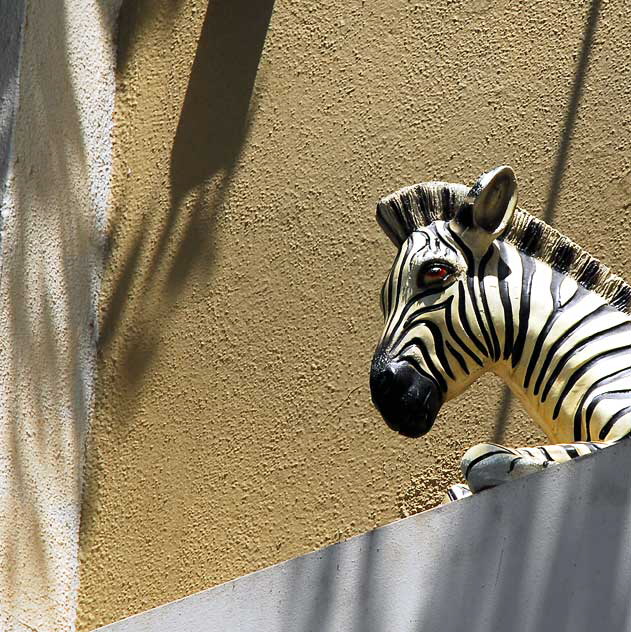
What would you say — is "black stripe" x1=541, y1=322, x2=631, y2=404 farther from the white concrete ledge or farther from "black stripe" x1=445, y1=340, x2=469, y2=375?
the white concrete ledge

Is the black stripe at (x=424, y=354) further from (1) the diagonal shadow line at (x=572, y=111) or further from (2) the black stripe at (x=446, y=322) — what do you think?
(1) the diagonal shadow line at (x=572, y=111)

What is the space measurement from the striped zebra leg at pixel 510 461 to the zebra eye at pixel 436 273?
498mm

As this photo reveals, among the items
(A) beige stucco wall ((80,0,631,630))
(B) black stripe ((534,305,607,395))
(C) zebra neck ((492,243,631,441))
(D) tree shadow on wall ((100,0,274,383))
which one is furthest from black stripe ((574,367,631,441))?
(D) tree shadow on wall ((100,0,274,383))

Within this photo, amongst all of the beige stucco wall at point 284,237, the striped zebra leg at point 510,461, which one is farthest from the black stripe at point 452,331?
the beige stucco wall at point 284,237

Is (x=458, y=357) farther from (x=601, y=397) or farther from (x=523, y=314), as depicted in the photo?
(x=601, y=397)

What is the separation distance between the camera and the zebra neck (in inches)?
135

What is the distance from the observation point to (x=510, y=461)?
322 centimetres

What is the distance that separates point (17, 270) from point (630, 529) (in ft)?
12.5

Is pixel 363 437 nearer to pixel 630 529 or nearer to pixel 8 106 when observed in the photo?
pixel 8 106

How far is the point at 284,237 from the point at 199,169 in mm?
593

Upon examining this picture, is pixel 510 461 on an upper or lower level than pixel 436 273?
lower

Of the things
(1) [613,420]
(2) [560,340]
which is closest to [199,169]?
(2) [560,340]

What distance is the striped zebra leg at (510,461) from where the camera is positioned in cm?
321

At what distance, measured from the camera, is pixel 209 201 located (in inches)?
243
